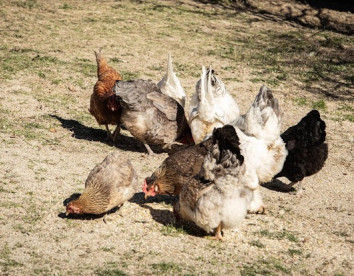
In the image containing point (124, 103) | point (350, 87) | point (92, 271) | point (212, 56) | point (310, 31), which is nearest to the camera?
point (92, 271)

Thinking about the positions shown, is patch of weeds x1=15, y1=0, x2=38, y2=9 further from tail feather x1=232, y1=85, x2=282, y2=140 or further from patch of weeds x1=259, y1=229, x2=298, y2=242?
patch of weeds x1=259, y1=229, x2=298, y2=242

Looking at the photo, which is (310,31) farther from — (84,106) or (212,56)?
(84,106)

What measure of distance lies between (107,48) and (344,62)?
5.20 m

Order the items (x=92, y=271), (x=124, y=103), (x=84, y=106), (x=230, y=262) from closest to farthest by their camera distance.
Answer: (x=92, y=271) → (x=230, y=262) → (x=124, y=103) → (x=84, y=106)

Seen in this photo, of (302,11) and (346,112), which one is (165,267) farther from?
(302,11)

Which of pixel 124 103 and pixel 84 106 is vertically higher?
pixel 124 103

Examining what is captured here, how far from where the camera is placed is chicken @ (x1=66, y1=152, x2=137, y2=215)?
6684 millimetres

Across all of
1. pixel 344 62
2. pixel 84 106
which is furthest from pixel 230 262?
pixel 344 62

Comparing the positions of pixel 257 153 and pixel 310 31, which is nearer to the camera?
pixel 257 153

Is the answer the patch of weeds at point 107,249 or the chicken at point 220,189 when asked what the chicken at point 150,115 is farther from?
the patch of weeds at point 107,249

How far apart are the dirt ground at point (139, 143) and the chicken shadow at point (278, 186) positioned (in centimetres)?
6

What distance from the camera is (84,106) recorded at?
10.6 meters

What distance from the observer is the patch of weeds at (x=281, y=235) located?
687 centimetres

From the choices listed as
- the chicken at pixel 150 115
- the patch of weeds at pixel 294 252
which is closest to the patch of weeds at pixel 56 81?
the chicken at pixel 150 115
